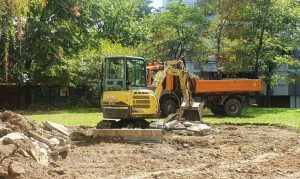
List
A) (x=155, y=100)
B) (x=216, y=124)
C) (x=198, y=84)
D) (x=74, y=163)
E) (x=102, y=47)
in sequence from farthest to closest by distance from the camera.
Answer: (x=102, y=47), (x=198, y=84), (x=216, y=124), (x=155, y=100), (x=74, y=163)

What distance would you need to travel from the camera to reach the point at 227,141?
1512 cm

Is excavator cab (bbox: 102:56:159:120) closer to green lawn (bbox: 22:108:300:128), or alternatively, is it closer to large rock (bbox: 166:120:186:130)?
large rock (bbox: 166:120:186:130)

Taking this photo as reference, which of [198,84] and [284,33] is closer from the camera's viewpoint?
[198,84]

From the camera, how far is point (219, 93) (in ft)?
82.2

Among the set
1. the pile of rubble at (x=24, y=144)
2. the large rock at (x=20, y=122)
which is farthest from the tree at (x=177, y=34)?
the large rock at (x=20, y=122)

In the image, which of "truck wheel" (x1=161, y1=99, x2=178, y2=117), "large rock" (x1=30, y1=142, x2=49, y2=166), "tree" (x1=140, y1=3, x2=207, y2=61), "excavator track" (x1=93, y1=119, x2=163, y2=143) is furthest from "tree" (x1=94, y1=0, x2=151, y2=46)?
"large rock" (x1=30, y1=142, x2=49, y2=166)

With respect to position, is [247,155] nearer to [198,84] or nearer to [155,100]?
[155,100]

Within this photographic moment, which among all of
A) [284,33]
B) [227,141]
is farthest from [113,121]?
[284,33]

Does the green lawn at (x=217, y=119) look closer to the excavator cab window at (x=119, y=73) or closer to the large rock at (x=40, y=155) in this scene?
the excavator cab window at (x=119, y=73)

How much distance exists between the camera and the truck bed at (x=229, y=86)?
24.8 m

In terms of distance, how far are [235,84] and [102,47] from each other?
1363cm

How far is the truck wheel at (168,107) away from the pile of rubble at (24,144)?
9.18 metres

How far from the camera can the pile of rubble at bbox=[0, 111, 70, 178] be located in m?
9.04

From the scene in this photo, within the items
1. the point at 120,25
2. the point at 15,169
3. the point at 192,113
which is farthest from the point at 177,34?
the point at 15,169
